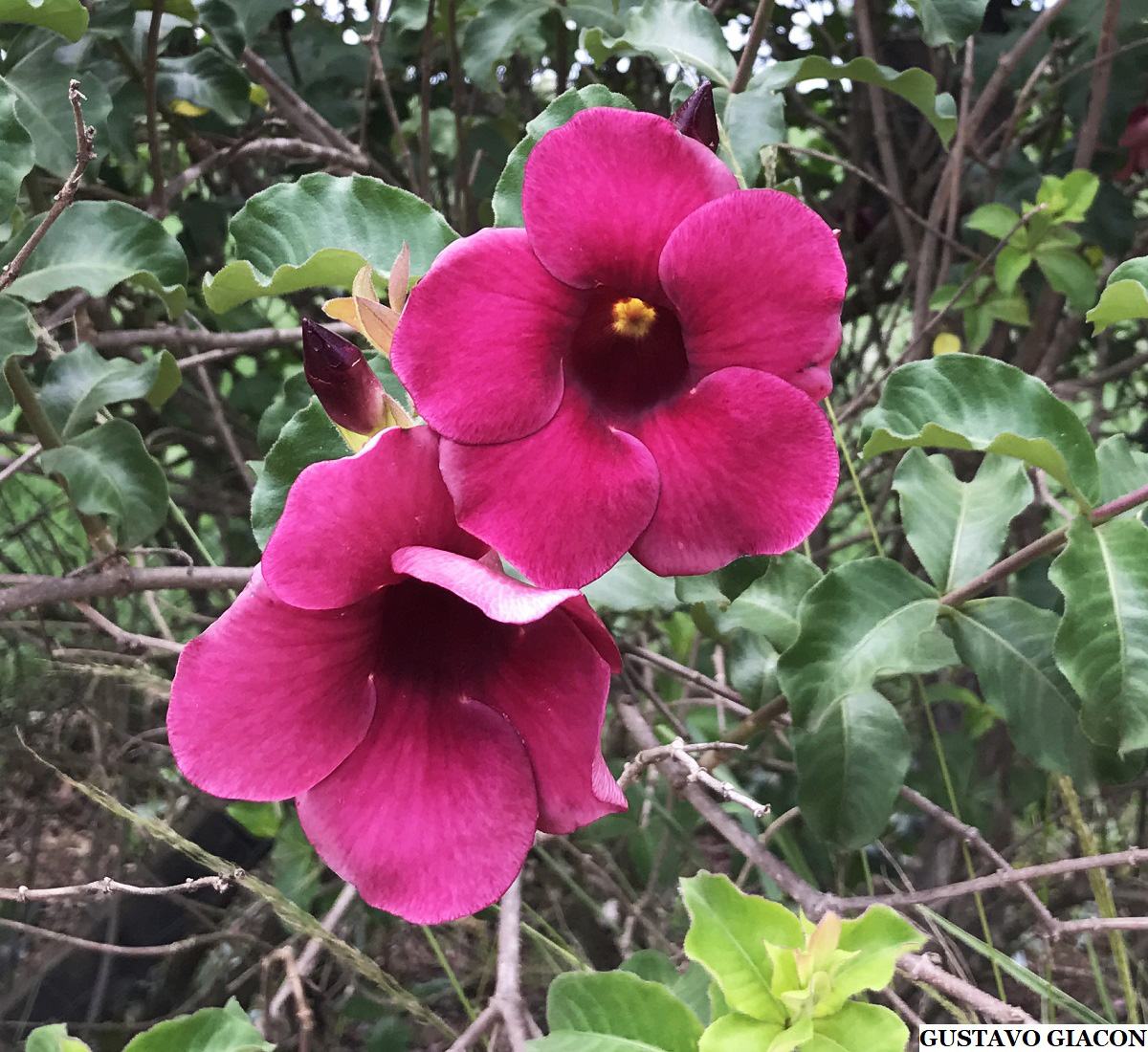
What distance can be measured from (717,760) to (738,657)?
10 centimetres

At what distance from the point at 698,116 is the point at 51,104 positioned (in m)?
0.77

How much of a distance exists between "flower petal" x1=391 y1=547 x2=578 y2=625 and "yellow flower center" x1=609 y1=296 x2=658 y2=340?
171 millimetres

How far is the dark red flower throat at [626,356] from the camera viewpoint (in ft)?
1.57

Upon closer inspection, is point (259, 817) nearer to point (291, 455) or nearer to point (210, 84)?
point (291, 455)

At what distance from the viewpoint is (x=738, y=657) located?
2.92ft

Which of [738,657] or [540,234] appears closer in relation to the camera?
[540,234]

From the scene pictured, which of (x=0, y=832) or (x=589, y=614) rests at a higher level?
(x=589, y=614)

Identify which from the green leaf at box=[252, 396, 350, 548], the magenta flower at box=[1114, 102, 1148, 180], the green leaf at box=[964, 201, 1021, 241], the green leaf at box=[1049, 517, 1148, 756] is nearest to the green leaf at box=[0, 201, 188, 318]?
the green leaf at box=[252, 396, 350, 548]

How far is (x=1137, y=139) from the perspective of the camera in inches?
48.8

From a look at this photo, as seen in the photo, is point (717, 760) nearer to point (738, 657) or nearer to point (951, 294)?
point (738, 657)

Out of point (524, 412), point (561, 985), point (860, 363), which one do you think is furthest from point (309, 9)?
point (561, 985)

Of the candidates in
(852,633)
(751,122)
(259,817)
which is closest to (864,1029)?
(852,633)

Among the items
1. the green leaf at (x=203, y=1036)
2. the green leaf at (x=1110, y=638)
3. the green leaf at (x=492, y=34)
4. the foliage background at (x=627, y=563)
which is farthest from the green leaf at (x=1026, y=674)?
the green leaf at (x=492, y=34)

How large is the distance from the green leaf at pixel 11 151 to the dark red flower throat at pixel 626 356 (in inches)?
18.0
